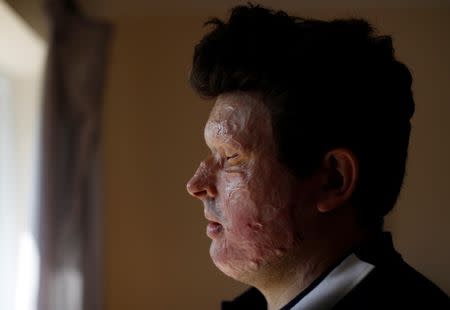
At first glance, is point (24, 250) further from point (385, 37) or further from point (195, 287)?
point (385, 37)

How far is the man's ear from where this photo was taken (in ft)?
1.89

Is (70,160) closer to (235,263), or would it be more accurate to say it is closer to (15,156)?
(15,156)

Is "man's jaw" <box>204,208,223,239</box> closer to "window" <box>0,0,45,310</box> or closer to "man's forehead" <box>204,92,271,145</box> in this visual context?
"man's forehead" <box>204,92,271,145</box>

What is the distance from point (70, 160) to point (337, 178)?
3.75ft

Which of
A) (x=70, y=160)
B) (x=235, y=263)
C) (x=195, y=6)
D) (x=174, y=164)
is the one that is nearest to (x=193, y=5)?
(x=195, y=6)

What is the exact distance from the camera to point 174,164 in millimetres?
1930

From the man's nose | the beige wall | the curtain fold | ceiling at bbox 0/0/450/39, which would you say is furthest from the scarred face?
ceiling at bbox 0/0/450/39

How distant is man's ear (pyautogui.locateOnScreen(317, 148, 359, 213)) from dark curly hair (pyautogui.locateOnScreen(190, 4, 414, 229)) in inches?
0.4

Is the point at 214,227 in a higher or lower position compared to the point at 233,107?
lower

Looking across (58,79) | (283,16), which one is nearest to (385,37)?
(283,16)

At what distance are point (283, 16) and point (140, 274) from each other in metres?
1.54

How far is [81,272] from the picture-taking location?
1.57 m

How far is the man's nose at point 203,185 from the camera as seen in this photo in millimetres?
632

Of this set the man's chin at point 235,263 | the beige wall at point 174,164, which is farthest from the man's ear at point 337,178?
the beige wall at point 174,164
